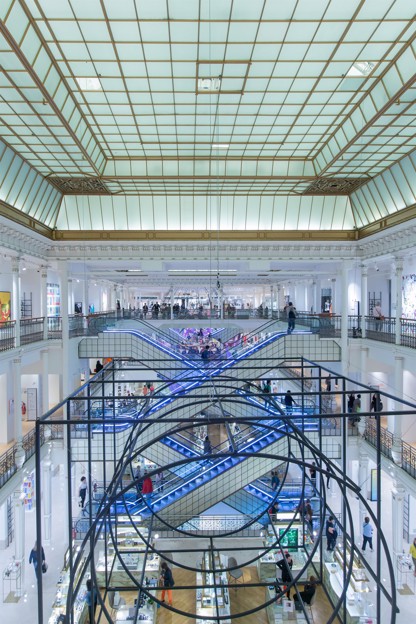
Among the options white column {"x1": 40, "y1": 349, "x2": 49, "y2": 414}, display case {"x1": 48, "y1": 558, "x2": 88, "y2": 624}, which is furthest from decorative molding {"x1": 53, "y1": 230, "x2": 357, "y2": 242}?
display case {"x1": 48, "y1": 558, "x2": 88, "y2": 624}

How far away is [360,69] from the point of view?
10.9 meters

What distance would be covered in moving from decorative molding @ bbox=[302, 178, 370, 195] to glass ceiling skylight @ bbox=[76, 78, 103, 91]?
945cm

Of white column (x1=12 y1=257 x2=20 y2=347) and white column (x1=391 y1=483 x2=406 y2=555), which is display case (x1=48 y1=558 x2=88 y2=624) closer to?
white column (x1=12 y1=257 x2=20 y2=347)

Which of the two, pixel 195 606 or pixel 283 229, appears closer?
pixel 195 606

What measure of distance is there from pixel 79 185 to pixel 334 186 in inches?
395

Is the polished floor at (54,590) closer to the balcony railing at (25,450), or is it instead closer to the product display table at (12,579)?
the product display table at (12,579)

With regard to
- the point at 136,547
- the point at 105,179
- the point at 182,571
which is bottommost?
the point at 182,571

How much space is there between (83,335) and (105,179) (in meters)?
8.17

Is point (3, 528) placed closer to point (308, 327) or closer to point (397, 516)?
point (397, 516)

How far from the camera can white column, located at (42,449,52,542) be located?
18.9 meters

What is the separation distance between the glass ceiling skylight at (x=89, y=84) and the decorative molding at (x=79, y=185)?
665 centimetres

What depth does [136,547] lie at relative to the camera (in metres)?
15.9

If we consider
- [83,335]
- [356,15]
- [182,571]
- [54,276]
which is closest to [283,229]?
[83,335]

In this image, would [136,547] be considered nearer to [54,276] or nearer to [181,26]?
[181,26]
